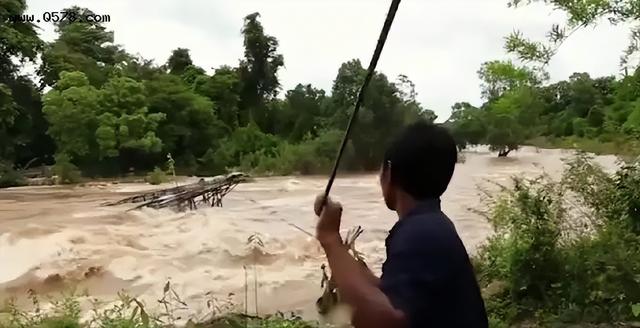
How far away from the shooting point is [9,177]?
300cm

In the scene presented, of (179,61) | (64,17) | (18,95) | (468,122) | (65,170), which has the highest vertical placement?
(64,17)

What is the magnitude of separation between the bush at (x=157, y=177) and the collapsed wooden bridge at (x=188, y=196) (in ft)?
0.12

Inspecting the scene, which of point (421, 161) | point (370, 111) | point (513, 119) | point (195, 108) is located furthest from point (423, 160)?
point (513, 119)

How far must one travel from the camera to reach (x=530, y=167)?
11.6ft

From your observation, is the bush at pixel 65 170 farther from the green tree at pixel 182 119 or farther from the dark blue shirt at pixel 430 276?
the dark blue shirt at pixel 430 276

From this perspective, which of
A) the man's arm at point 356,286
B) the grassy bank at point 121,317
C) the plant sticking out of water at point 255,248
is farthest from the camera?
the plant sticking out of water at point 255,248

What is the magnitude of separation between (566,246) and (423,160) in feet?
8.98

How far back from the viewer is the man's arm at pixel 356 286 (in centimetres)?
80

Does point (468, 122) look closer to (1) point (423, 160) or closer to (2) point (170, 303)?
(2) point (170, 303)

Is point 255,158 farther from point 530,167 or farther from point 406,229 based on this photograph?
point 406,229

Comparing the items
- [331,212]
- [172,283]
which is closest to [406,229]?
Result: [331,212]

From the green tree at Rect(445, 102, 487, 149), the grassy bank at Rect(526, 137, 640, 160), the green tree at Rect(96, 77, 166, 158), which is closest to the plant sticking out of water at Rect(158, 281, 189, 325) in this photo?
the green tree at Rect(96, 77, 166, 158)

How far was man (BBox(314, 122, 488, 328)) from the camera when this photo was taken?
801mm

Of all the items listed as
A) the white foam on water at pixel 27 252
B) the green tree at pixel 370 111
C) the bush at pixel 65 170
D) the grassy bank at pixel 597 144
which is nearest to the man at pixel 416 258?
the green tree at pixel 370 111
